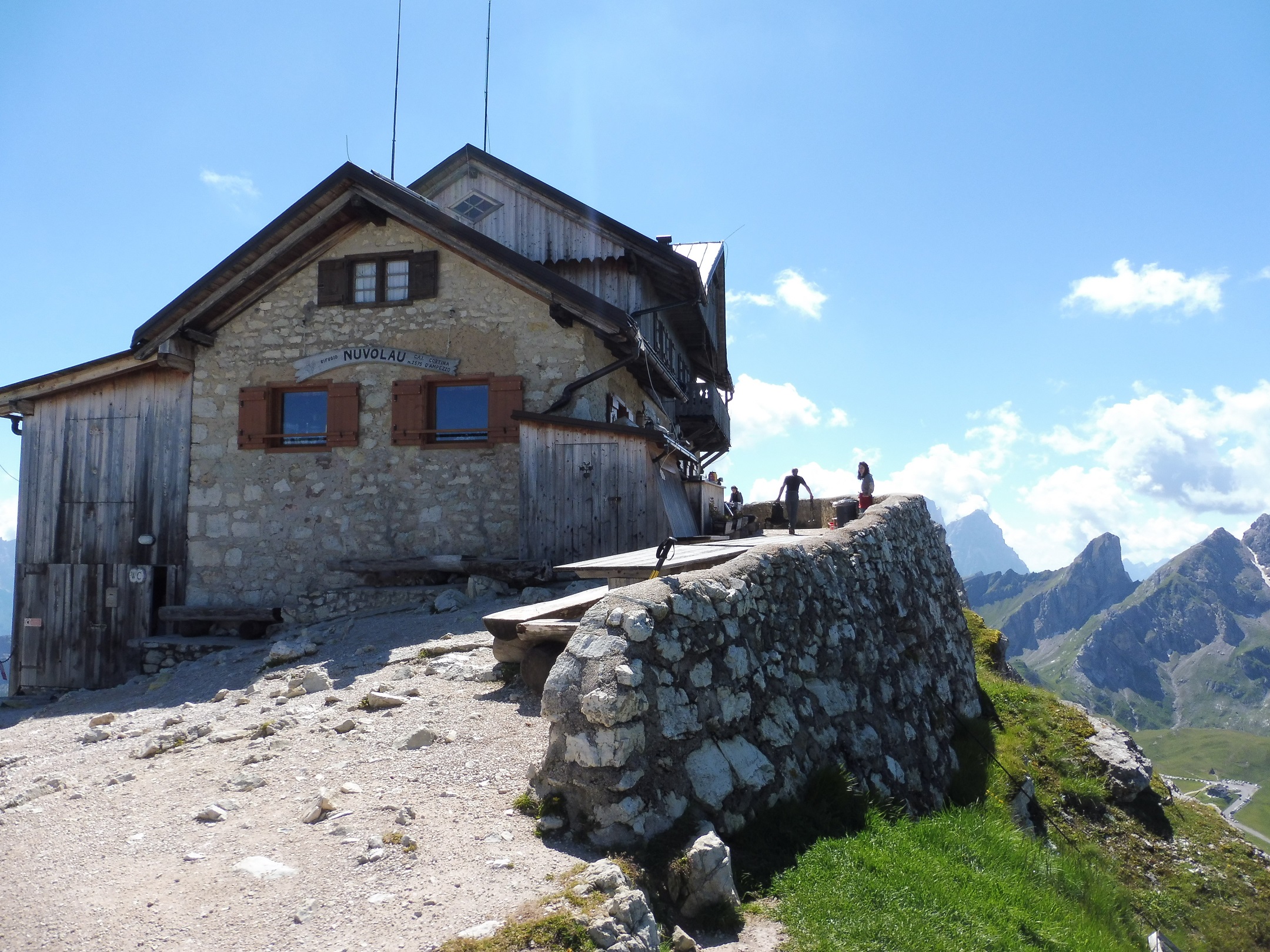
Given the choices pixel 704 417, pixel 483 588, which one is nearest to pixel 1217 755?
pixel 704 417

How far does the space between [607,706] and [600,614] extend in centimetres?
62

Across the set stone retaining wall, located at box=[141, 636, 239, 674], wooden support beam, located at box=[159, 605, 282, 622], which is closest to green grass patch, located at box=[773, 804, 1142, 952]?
wooden support beam, located at box=[159, 605, 282, 622]

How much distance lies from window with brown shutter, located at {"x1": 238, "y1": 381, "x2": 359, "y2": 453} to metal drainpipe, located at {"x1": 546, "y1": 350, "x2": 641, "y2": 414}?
3.37 meters

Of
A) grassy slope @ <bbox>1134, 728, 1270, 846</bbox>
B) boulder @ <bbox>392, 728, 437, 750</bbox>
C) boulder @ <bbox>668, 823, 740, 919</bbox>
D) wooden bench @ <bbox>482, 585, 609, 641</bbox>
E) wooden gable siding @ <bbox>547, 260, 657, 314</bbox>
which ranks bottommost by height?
grassy slope @ <bbox>1134, 728, 1270, 846</bbox>

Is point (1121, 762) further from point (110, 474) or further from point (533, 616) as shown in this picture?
point (110, 474)

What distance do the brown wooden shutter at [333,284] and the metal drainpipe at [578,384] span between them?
4.16 meters

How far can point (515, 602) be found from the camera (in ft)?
36.2

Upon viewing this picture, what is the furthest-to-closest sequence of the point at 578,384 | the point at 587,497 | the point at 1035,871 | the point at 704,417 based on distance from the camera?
the point at 704,417, the point at 578,384, the point at 587,497, the point at 1035,871

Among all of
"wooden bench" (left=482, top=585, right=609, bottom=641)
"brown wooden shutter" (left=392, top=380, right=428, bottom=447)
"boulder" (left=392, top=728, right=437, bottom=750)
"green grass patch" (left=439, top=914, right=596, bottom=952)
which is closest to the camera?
"green grass patch" (left=439, top=914, right=596, bottom=952)

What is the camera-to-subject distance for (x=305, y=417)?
14055 millimetres

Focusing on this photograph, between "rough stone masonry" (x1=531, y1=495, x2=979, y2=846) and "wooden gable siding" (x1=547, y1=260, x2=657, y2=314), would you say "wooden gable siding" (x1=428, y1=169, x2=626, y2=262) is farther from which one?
"rough stone masonry" (x1=531, y1=495, x2=979, y2=846)

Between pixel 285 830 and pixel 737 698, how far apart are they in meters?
2.67

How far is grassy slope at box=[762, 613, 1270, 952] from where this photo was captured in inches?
175

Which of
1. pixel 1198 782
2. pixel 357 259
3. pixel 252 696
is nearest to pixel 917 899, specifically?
pixel 252 696
